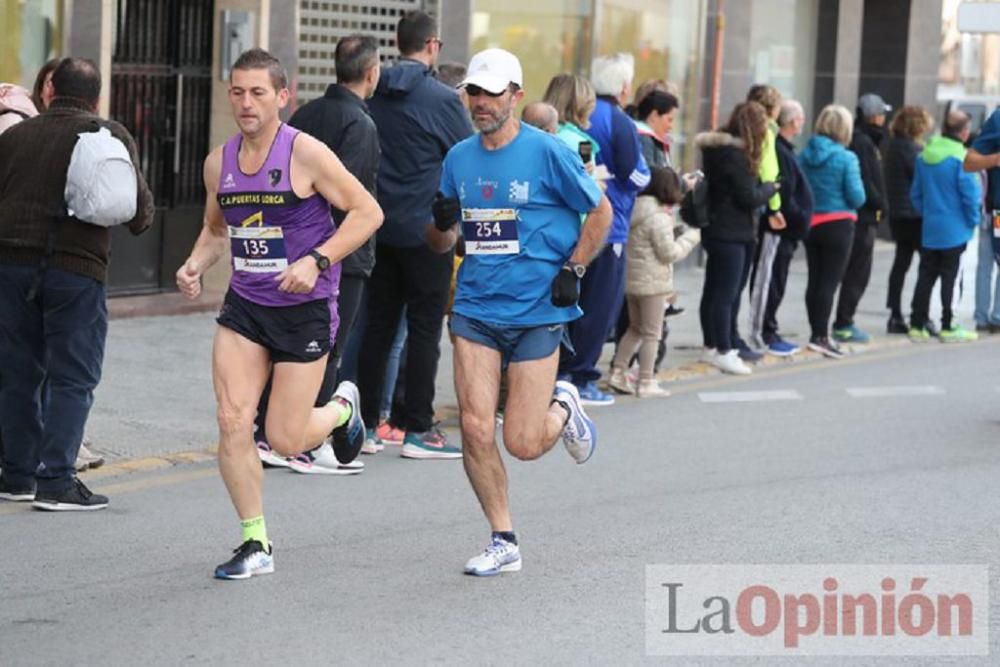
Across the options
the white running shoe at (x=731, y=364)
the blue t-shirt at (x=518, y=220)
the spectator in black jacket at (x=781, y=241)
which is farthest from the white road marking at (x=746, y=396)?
the blue t-shirt at (x=518, y=220)

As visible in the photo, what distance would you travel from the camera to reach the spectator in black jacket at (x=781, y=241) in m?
14.4

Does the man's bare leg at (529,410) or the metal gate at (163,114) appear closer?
the man's bare leg at (529,410)

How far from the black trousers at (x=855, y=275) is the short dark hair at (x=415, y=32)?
250 inches

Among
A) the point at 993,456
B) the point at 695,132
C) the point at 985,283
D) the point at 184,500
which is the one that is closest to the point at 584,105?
the point at 993,456

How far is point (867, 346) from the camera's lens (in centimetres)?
1597

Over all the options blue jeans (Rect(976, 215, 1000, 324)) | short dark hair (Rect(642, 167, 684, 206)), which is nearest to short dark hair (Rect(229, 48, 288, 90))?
short dark hair (Rect(642, 167, 684, 206))

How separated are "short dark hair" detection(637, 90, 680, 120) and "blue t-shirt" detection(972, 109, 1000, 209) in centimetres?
182

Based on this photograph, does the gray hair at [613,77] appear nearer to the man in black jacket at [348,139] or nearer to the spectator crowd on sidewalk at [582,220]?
the spectator crowd on sidewalk at [582,220]

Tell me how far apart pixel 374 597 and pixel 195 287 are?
49.2 inches


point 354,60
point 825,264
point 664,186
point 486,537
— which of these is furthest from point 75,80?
point 825,264

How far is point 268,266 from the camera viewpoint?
748cm

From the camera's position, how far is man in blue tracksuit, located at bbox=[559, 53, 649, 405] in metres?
12.0

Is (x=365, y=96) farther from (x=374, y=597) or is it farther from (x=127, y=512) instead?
(x=374, y=597)

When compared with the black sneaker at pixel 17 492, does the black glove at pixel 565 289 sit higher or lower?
higher
